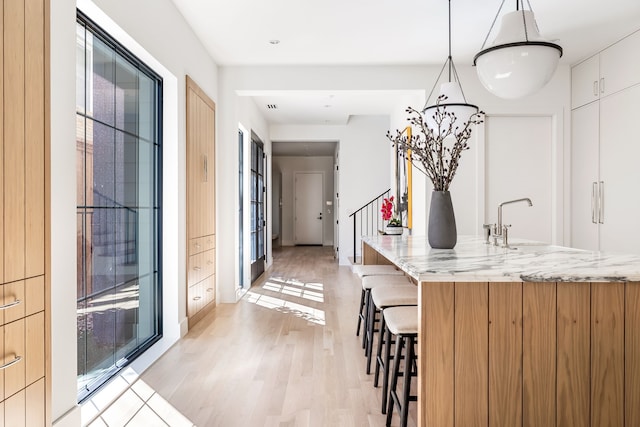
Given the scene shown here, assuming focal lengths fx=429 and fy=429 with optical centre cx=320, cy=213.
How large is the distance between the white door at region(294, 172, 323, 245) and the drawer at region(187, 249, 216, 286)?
8105 millimetres

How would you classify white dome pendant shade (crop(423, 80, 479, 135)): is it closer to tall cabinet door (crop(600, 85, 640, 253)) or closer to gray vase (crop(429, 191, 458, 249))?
gray vase (crop(429, 191, 458, 249))

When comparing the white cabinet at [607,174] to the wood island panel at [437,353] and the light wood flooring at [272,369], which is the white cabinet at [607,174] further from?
the wood island panel at [437,353]

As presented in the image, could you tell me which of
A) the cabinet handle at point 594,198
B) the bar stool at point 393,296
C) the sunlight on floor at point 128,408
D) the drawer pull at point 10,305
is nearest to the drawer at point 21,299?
the drawer pull at point 10,305

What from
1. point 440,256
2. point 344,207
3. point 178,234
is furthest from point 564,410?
point 344,207

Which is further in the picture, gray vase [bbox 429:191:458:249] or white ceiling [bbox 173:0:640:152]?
white ceiling [bbox 173:0:640:152]

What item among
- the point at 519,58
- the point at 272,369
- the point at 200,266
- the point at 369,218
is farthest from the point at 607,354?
the point at 369,218

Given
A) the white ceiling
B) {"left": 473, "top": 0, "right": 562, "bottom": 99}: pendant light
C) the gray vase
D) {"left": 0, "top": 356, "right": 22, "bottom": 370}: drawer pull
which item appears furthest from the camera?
the white ceiling

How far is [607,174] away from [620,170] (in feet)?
0.62

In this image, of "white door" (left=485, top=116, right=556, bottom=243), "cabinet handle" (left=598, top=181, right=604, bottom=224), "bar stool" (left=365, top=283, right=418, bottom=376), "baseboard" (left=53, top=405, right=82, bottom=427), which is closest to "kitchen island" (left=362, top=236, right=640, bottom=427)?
"bar stool" (left=365, top=283, right=418, bottom=376)

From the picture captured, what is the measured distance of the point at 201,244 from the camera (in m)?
4.20

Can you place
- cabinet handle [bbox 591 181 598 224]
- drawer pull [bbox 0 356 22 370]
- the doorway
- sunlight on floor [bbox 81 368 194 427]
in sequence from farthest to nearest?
the doorway < cabinet handle [bbox 591 181 598 224] < sunlight on floor [bbox 81 368 194 427] < drawer pull [bbox 0 356 22 370]

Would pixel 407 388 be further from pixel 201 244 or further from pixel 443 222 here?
pixel 201 244

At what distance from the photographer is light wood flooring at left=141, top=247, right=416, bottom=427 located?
2.23 metres

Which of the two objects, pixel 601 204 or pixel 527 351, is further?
pixel 601 204
